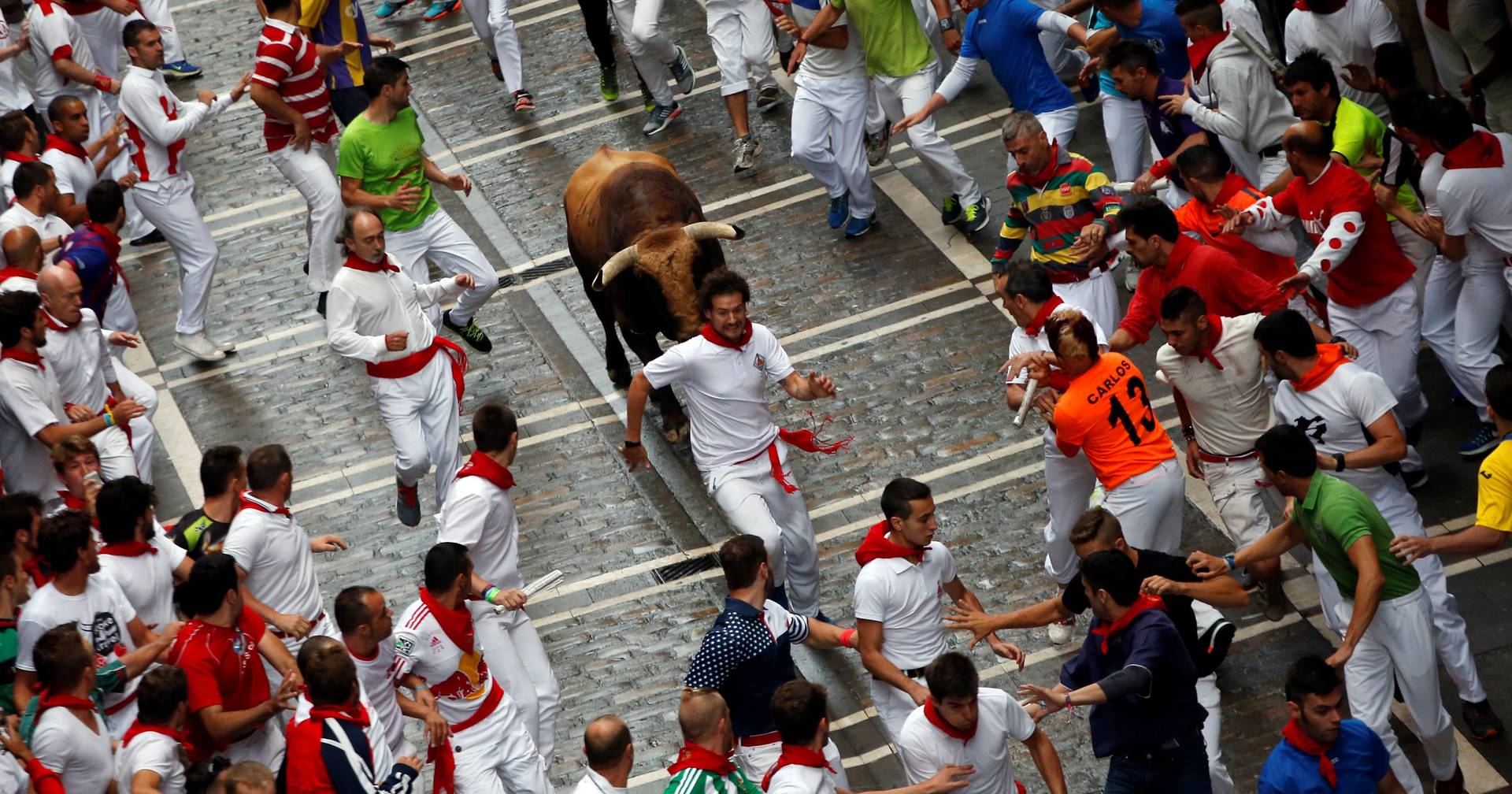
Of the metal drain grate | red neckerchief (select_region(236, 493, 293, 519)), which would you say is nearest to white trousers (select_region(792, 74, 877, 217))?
the metal drain grate

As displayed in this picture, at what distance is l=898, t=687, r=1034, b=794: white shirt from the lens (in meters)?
7.22

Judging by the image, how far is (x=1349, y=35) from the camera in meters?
11.2

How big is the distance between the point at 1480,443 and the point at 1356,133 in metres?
1.97

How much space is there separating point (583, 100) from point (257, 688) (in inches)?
394

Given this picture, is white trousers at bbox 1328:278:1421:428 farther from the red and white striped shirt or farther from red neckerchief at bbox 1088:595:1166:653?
the red and white striped shirt

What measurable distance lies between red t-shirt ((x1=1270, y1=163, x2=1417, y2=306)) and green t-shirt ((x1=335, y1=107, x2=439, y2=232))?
6.05 metres

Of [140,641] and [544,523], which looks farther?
[544,523]

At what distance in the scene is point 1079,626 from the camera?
985 centimetres

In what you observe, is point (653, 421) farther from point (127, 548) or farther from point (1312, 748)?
point (1312, 748)

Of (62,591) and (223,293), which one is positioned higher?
(62,591)

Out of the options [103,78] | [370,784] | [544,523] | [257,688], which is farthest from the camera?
[103,78]

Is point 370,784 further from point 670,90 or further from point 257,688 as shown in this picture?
point 670,90

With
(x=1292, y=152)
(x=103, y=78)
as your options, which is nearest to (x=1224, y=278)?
(x=1292, y=152)

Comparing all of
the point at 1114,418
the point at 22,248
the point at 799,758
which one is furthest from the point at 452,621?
the point at 22,248
